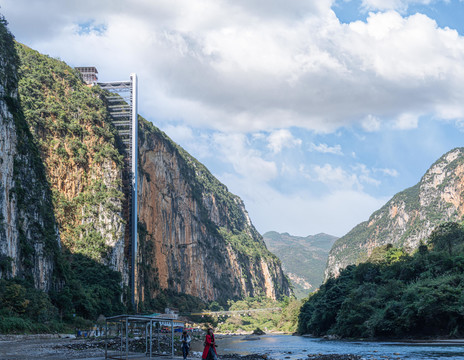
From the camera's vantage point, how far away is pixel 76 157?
10856 cm

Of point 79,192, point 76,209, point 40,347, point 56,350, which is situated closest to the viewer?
point 56,350

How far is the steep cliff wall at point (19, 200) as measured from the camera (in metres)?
62.3

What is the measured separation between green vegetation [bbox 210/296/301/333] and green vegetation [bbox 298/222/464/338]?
34961mm

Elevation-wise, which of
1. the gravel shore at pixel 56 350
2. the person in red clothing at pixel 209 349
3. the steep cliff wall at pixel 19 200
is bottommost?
the gravel shore at pixel 56 350

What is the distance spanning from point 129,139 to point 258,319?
78.9 meters

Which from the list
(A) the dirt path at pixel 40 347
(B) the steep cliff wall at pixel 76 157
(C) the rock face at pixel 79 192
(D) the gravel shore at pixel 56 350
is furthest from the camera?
(B) the steep cliff wall at pixel 76 157

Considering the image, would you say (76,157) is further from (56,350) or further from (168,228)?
(56,350)

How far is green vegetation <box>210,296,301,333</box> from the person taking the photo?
437 feet

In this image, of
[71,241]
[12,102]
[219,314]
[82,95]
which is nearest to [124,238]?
[71,241]

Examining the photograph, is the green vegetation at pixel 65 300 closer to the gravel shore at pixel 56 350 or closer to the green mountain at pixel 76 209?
the green mountain at pixel 76 209

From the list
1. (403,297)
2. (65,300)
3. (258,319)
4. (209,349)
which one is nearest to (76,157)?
(65,300)

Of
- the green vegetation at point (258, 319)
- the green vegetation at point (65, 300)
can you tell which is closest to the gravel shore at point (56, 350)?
the green vegetation at point (65, 300)

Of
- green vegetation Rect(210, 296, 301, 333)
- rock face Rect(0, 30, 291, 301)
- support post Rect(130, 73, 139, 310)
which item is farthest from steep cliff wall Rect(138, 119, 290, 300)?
support post Rect(130, 73, 139, 310)

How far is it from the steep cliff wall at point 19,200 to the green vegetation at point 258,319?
6553 cm
